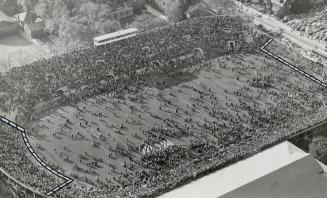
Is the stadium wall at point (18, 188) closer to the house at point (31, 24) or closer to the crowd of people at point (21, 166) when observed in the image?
the crowd of people at point (21, 166)

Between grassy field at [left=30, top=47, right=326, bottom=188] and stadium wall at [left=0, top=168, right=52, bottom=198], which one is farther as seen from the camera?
grassy field at [left=30, top=47, right=326, bottom=188]

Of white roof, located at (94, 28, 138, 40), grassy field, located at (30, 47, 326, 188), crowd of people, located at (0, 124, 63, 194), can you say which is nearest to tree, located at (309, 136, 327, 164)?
grassy field, located at (30, 47, 326, 188)

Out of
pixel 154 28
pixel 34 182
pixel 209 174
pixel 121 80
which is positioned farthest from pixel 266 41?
pixel 34 182

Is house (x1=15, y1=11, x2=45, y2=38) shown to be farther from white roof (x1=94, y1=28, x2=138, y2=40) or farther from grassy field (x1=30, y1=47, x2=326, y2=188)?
grassy field (x1=30, y1=47, x2=326, y2=188)

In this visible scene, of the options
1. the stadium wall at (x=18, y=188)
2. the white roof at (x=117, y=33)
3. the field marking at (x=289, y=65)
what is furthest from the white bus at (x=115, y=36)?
the stadium wall at (x=18, y=188)

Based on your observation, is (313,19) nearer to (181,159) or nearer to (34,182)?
(181,159)

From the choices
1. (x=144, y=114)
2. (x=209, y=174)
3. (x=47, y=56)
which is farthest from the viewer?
(x=47, y=56)

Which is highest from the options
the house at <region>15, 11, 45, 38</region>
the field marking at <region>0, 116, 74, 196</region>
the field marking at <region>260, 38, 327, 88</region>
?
the house at <region>15, 11, 45, 38</region>
